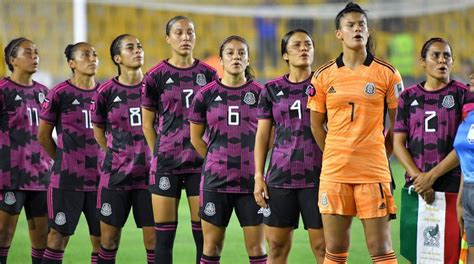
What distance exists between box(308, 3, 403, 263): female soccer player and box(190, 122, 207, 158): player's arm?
4.00ft

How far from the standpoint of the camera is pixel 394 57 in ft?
64.6

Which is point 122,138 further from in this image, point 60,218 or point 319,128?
point 319,128

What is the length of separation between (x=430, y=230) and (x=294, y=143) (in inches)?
38.8

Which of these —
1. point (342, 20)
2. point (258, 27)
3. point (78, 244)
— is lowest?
point (78, 244)

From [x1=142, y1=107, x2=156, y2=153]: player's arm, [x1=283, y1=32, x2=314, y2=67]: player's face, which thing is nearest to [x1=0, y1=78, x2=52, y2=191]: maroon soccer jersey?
[x1=142, y1=107, x2=156, y2=153]: player's arm

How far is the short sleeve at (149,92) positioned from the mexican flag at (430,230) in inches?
72.6

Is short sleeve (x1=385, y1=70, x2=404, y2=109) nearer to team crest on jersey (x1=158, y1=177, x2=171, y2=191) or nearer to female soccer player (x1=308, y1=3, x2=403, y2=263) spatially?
female soccer player (x1=308, y1=3, x2=403, y2=263)

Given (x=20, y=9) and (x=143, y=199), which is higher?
(x=20, y=9)

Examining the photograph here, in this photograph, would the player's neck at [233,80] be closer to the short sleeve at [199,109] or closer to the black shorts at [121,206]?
the short sleeve at [199,109]

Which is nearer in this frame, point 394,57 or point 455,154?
point 455,154

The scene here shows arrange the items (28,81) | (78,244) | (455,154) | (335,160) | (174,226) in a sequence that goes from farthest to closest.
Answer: (78,244), (28,81), (174,226), (455,154), (335,160)

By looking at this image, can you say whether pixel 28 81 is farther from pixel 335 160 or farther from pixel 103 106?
pixel 335 160

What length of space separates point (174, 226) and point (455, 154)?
200 cm

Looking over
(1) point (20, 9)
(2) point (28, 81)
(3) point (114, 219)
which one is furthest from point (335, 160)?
(1) point (20, 9)
